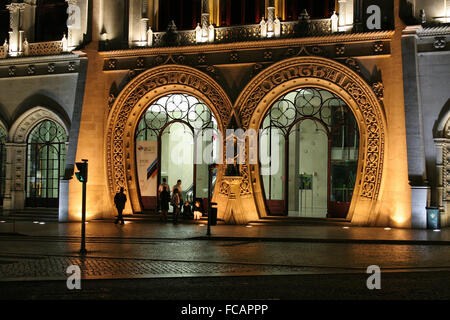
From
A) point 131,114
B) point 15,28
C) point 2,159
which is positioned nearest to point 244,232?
point 131,114

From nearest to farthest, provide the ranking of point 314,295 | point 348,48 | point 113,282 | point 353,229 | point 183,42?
point 314,295 < point 113,282 < point 353,229 < point 348,48 < point 183,42

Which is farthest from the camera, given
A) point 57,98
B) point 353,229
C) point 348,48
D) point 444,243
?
point 57,98

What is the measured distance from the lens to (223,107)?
2556cm

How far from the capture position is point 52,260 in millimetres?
14758

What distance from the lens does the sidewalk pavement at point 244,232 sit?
63.3 ft

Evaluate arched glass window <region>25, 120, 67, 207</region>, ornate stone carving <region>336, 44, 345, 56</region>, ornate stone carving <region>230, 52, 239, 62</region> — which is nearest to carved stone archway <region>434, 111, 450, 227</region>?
ornate stone carving <region>336, 44, 345, 56</region>

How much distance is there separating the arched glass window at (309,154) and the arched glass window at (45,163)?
1011 cm

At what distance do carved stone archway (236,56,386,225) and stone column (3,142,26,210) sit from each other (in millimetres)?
11383

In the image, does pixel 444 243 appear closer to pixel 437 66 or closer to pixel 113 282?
pixel 437 66

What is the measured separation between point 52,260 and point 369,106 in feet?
45.4

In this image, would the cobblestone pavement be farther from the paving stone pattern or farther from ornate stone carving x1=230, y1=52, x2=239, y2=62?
ornate stone carving x1=230, y1=52, x2=239, y2=62

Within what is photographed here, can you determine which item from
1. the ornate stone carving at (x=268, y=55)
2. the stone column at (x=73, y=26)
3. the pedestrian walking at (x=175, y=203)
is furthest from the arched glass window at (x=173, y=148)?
the stone column at (x=73, y=26)

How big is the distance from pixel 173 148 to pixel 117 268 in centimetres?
1452
